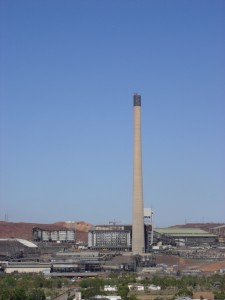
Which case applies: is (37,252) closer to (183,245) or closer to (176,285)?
(183,245)

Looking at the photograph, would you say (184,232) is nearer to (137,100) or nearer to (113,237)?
(113,237)

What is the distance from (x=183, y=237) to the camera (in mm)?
60594

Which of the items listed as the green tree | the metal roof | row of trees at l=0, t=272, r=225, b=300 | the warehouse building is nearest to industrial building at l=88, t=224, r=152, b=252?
the warehouse building

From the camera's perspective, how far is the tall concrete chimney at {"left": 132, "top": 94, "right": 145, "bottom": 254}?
45406 millimetres

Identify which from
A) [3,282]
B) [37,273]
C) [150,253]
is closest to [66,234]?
[150,253]

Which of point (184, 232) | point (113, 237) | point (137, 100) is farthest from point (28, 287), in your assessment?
point (184, 232)

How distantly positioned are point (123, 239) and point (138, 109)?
10.5 meters

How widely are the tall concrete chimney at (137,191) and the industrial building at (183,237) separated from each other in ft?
27.8

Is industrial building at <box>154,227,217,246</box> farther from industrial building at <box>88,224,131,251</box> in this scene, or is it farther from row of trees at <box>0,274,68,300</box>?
row of trees at <box>0,274,68,300</box>

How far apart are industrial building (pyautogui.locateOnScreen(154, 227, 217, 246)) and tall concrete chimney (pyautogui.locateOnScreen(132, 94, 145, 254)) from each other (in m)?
8.46

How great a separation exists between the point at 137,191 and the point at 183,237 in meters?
16.2

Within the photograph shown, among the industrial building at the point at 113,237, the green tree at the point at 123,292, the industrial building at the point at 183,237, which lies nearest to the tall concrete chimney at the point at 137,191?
the industrial building at the point at 113,237

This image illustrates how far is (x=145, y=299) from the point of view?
28734mm

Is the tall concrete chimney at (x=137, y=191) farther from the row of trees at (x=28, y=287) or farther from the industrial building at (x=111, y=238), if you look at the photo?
the row of trees at (x=28, y=287)
